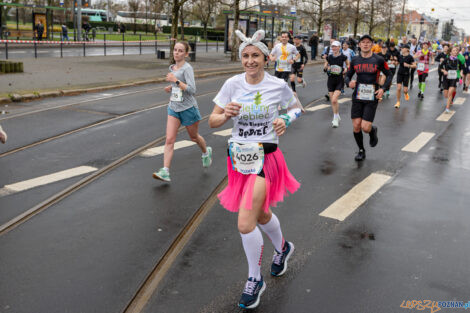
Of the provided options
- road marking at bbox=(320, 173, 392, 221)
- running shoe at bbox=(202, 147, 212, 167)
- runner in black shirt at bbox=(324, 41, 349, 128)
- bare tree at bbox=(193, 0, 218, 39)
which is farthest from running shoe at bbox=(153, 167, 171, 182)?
bare tree at bbox=(193, 0, 218, 39)

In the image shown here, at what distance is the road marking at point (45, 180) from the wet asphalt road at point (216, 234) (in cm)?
15

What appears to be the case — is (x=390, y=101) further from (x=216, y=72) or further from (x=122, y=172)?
(x=122, y=172)

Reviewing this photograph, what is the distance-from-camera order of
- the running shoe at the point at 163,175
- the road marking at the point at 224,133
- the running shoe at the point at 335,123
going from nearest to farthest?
the running shoe at the point at 163,175, the road marking at the point at 224,133, the running shoe at the point at 335,123

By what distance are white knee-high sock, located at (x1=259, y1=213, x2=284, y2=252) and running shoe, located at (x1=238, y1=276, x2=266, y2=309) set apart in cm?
47

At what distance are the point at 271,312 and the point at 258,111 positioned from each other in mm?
1460

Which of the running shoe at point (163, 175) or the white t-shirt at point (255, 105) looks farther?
the running shoe at point (163, 175)

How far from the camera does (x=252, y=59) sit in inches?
149

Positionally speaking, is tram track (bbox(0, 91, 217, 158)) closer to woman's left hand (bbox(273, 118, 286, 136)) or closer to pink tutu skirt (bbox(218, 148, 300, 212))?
pink tutu skirt (bbox(218, 148, 300, 212))

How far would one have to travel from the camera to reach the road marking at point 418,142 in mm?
9398

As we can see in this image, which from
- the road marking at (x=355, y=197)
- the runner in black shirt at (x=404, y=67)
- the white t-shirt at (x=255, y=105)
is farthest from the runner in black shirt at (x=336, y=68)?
the white t-shirt at (x=255, y=105)

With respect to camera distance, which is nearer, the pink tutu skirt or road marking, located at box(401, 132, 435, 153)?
the pink tutu skirt

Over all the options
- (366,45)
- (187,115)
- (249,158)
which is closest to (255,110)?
(249,158)

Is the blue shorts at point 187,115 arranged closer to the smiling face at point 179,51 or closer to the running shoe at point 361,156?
the smiling face at point 179,51

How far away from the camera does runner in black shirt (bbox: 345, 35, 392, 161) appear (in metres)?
8.38
